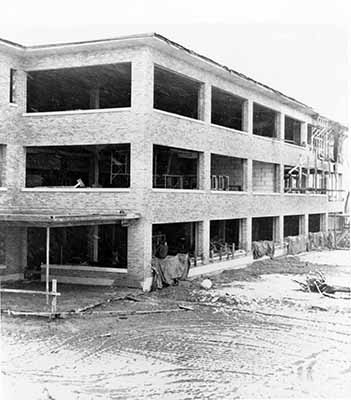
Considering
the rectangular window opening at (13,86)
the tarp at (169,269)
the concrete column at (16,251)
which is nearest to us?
the tarp at (169,269)

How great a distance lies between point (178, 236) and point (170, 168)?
388cm

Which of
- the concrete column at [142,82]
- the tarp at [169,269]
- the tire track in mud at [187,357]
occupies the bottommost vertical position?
the tire track in mud at [187,357]

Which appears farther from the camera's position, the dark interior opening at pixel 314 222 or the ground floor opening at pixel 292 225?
the dark interior opening at pixel 314 222

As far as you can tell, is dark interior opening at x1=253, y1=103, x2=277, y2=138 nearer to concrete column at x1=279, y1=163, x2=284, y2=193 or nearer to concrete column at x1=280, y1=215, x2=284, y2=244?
concrete column at x1=279, y1=163, x2=284, y2=193

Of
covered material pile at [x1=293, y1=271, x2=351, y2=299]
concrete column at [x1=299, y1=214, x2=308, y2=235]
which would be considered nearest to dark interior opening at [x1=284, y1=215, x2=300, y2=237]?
concrete column at [x1=299, y1=214, x2=308, y2=235]

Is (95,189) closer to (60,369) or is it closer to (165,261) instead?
(165,261)

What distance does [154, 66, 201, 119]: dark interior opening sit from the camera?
2667 cm

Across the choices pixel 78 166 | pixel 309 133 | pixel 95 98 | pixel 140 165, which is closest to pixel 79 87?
pixel 95 98

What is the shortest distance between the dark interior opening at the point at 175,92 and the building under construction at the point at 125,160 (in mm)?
114

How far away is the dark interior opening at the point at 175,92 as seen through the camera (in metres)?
26.7

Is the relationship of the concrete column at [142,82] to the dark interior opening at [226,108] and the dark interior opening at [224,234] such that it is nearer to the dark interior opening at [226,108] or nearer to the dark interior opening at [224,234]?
the dark interior opening at [226,108]

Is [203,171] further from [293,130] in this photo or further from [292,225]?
[293,130]

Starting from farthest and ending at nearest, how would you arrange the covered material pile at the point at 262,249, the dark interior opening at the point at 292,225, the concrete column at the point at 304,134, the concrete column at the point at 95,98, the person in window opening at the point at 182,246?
the dark interior opening at the point at 292,225, the concrete column at the point at 304,134, the covered material pile at the point at 262,249, the person in window opening at the point at 182,246, the concrete column at the point at 95,98

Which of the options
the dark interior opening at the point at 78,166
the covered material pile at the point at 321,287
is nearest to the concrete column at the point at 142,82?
the dark interior opening at the point at 78,166
